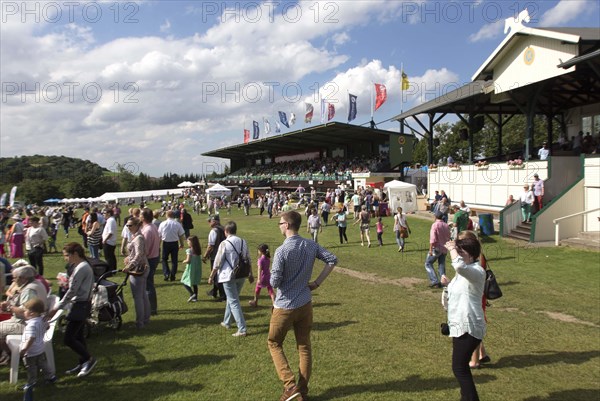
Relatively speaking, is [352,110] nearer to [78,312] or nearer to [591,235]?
[591,235]

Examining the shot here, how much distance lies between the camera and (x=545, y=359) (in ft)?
17.6

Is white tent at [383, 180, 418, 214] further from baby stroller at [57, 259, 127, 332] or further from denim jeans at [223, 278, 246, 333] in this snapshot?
baby stroller at [57, 259, 127, 332]

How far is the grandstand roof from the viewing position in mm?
38000

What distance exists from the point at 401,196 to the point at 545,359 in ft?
64.5

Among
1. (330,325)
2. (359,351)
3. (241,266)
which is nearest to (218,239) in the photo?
(241,266)

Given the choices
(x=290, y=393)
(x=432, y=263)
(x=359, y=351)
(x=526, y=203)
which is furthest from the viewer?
(x=526, y=203)

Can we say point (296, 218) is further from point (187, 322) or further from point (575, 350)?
point (575, 350)

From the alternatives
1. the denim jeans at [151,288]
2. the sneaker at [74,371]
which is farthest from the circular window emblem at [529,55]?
the sneaker at [74,371]

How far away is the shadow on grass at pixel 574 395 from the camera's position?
13.9ft

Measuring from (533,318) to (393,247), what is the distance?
27.5 feet

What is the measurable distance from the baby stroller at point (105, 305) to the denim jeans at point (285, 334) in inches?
130

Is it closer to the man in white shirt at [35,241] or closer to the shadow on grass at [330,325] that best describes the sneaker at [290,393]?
the shadow on grass at [330,325]

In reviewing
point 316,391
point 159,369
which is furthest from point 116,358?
point 316,391

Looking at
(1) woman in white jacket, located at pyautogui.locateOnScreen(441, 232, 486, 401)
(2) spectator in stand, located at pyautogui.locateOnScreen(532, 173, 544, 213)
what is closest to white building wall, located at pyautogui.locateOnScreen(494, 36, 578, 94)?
(2) spectator in stand, located at pyautogui.locateOnScreen(532, 173, 544, 213)
